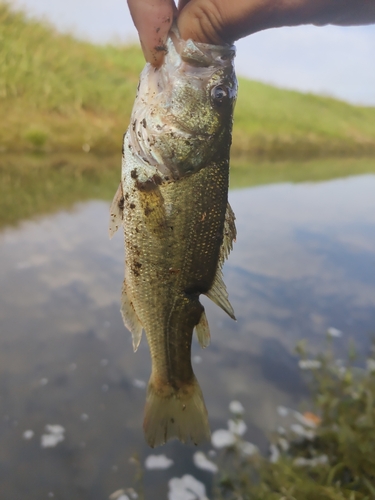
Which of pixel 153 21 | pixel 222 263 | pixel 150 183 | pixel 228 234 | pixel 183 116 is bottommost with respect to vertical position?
pixel 222 263

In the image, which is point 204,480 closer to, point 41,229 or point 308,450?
point 308,450

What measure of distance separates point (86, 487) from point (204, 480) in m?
0.73

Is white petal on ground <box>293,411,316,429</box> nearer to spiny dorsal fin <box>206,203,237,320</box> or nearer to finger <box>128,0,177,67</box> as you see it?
spiny dorsal fin <box>206,203,237,320</box>

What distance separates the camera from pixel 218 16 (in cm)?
128

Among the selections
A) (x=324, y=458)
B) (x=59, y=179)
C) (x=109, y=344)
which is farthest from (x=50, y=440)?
(x=59, y=179)

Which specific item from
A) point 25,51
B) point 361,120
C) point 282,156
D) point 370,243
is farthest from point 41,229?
point 361,120

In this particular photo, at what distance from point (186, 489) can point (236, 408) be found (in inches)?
30.9

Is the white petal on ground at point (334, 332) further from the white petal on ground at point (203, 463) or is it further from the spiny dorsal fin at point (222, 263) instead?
the spiny dorsal fin at point (222, 263)

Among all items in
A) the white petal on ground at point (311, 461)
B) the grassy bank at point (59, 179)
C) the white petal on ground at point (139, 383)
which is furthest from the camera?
the grassy bank at point (59, 179)

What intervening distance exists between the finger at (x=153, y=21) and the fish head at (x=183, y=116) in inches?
3.0

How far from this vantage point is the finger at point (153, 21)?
1.28 m

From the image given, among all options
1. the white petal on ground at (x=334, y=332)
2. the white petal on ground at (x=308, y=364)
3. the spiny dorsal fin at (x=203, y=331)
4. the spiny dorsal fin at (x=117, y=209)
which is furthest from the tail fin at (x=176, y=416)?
the white petal on ground at (x=334, y=332)

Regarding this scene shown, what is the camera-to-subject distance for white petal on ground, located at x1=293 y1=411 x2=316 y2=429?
2885 mm

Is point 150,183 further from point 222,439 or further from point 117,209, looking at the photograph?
point 222,439
